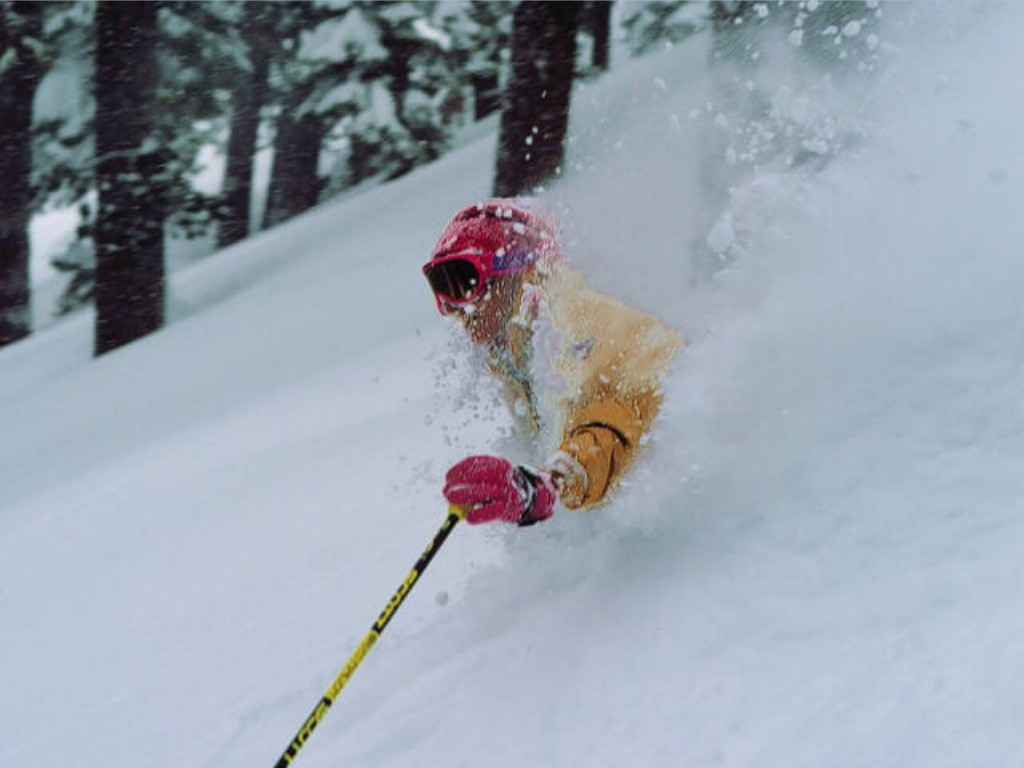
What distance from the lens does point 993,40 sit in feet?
15.2

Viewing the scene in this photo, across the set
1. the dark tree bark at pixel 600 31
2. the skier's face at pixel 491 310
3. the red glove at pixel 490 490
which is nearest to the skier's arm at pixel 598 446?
the red glove at pixel 490 490

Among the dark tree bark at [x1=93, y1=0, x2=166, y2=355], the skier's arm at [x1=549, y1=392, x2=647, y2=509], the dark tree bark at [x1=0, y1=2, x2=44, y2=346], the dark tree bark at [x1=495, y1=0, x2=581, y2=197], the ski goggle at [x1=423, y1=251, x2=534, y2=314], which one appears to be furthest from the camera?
the dark tree bark at [x1=0, y1=2, x2=44, y2=346]

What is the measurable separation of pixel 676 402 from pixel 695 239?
217 centimetres

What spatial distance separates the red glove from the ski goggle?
746mm

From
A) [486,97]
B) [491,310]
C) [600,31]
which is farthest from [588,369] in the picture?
[486,97]

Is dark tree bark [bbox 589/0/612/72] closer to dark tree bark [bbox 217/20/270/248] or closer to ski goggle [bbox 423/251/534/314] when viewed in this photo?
dark tree bark [bbox 217/20/270/248]

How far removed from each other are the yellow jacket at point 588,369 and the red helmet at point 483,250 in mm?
86

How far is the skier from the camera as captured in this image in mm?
2562

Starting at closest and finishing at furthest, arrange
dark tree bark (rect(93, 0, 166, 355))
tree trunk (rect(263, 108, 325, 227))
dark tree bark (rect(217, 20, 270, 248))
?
dark tree bark (rect(93, 0, 166, 355))
tree trunk (rect(263, 108, 325, 227))
dark tree bark (rect(217, 20, 270, 248))

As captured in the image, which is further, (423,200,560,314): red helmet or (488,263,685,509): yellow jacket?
(423,200,560,314): red helmet

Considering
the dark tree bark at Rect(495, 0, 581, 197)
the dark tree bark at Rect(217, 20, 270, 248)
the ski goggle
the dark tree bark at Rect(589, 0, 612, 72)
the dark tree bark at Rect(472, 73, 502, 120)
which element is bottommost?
the dark tree bark at Rect(217, 20, 270, 248)

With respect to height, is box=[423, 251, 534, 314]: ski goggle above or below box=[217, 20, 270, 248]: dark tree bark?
above

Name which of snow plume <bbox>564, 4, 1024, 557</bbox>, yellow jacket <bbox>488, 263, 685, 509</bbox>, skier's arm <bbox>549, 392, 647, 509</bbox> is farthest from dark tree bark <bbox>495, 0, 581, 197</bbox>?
skier's arm <bbox>549, 392, 647, 509</bbox>

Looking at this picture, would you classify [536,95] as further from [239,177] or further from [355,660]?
[239,177]
